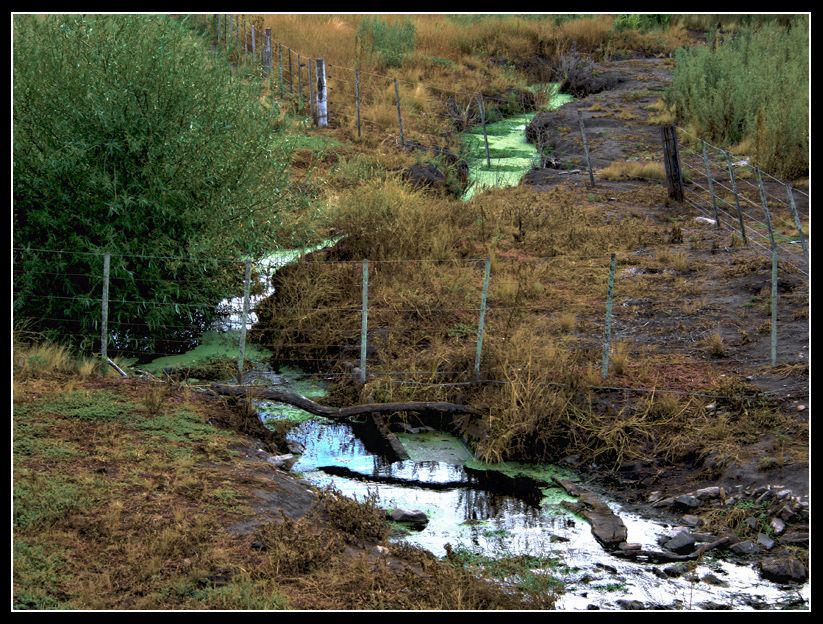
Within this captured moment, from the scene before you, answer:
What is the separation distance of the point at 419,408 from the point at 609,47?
24.2 m

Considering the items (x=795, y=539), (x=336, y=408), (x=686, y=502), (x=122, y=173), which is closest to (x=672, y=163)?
(x=336, y=408)

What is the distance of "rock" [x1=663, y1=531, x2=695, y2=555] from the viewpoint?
918 centimetres

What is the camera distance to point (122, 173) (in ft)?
46.1

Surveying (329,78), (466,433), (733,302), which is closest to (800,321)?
(733,302)

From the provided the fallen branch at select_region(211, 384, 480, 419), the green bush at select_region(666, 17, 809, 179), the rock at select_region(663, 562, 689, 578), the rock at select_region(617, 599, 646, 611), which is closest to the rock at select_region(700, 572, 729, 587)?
the rock at select_region(663, 562, 689, 578)

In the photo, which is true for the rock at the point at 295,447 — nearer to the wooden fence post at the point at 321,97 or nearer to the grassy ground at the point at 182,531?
the grassy ground at the point at 182,531

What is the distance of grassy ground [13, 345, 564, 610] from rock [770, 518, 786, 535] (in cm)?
253

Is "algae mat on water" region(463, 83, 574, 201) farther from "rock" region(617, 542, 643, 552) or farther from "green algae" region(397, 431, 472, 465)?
"rock" region(617, 542, 643, 552)

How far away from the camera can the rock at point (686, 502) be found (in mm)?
10102

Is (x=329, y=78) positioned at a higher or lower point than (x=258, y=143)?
higher

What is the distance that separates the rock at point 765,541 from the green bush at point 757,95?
12892mm

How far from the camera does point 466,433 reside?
12.1 meters

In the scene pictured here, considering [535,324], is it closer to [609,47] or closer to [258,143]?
[258,143]

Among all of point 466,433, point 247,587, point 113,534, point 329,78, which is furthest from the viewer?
point 329,78
